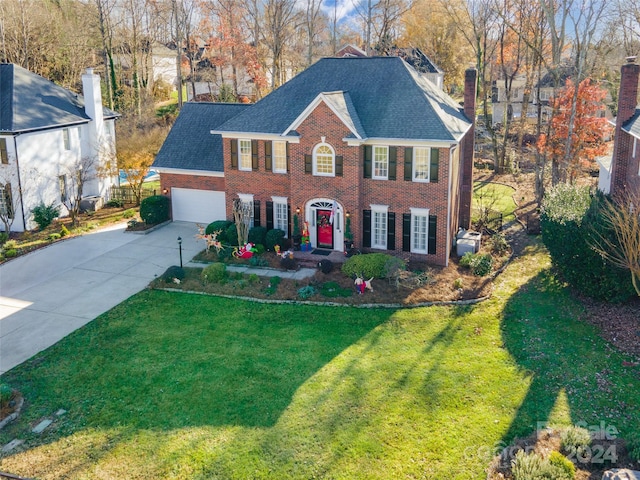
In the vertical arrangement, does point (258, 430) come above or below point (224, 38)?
below

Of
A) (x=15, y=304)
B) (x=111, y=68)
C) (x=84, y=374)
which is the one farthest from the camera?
(x=111, y=68)

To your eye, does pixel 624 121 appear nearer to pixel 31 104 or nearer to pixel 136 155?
pixel 136 155

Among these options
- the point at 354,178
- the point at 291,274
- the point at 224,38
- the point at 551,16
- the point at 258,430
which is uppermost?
the point at 224,38

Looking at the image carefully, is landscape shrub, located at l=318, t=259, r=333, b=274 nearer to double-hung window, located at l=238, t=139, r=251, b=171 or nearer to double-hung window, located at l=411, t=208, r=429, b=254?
double-hung window, located at l=411, t=208, r=429, b=254

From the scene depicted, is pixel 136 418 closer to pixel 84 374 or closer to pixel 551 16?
pixel 84 374

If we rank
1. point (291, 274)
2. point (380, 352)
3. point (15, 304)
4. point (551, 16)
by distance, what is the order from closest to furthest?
point (380, 352), point (15, 304), point (291, 274), point (551, 16)

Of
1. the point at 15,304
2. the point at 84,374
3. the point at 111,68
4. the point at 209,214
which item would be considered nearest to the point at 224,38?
the point at 111,68

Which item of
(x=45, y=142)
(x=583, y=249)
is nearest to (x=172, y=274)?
(x=45, y=142)

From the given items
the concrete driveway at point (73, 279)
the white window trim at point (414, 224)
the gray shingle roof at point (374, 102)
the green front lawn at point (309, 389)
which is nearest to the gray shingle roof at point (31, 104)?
the concrete driveway at point (73, 279)
